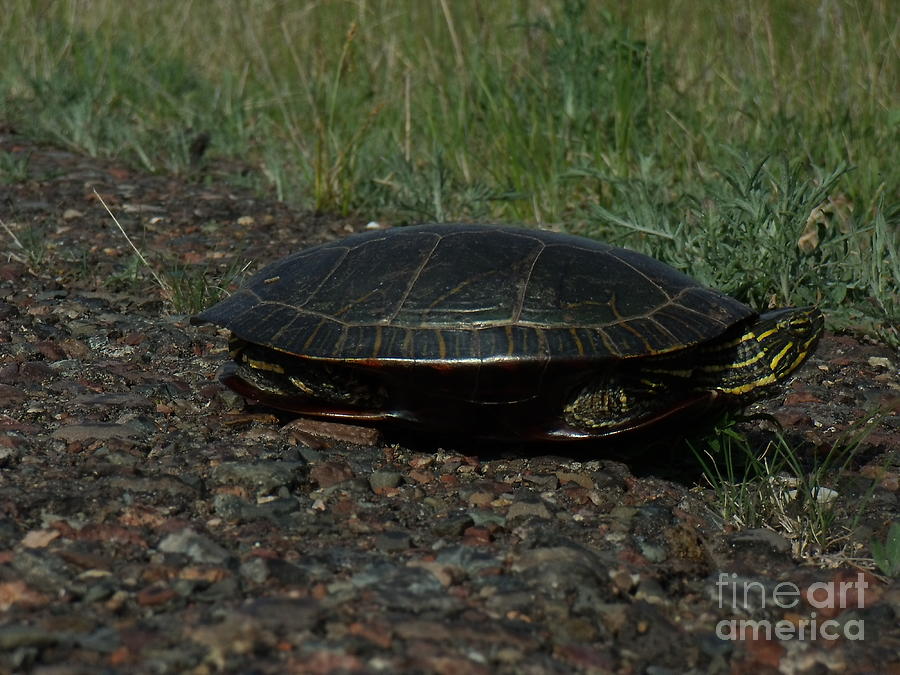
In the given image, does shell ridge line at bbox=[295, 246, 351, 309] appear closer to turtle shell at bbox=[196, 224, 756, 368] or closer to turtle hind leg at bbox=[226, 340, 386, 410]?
turtle shell at bbox=[196, 224, 756, 368]

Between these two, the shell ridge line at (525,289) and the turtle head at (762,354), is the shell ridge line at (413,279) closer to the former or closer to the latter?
the shell ridge line at (525,289)

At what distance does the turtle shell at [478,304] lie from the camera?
2.94 metres

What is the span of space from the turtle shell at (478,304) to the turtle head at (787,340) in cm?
10

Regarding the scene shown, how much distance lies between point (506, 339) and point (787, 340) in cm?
90

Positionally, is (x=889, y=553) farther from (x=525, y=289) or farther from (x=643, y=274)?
(x=525, y=289)

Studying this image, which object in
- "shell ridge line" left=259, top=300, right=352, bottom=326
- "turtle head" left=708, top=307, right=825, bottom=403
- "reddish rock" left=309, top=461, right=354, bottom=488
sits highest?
"shell ridge line" left=259, top=300, right=352, bottom=326

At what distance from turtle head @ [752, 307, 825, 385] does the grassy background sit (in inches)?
38.1

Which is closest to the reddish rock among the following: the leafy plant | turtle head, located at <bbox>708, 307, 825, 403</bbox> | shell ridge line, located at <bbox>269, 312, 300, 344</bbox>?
shell ridge line, located at <bbox>269, 312, 300, 344</bbox>

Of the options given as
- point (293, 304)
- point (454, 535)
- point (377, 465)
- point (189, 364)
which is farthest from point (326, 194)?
point (454, 535)

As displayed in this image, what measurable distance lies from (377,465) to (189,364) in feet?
3.65

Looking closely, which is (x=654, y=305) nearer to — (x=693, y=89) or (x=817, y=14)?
(x=693, y=89)

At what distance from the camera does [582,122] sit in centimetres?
570

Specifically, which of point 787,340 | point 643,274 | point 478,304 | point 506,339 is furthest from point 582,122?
point 506,339

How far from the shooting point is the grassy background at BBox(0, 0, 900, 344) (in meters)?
4.25
